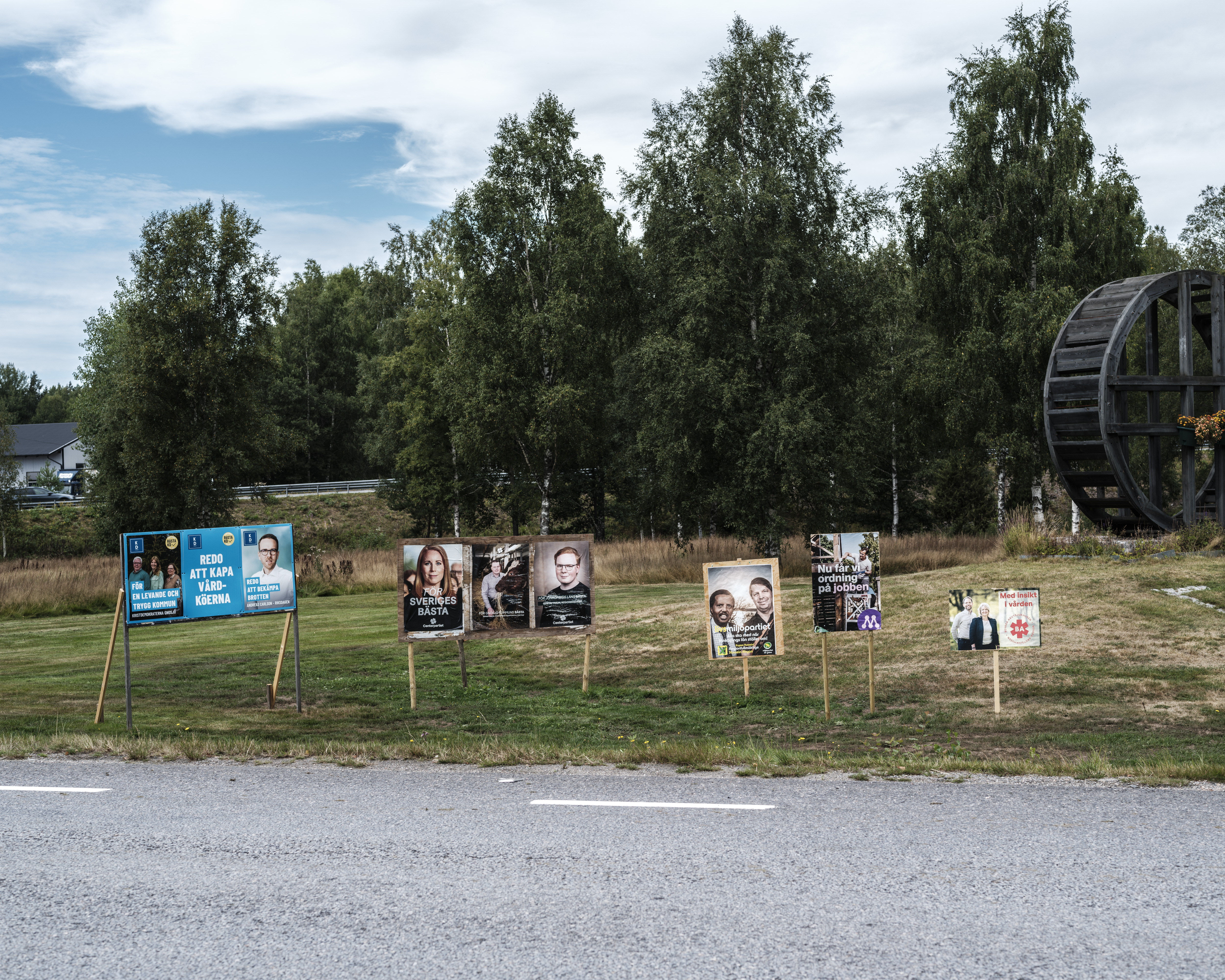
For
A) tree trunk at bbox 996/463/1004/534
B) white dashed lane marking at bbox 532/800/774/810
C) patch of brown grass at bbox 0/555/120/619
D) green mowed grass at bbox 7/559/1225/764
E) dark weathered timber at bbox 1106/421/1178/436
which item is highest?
dark weathered timber at bbox 1106/421/1178/436

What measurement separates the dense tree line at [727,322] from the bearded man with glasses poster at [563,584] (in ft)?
55.3

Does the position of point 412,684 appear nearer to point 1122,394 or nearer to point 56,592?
point 1122,394

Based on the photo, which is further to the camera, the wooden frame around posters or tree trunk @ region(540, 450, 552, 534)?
tree trunk @ region(540, 450, 552, 534)

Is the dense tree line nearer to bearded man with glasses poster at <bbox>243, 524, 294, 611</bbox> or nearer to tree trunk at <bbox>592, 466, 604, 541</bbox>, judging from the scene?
tree trunk at <bbox>592, 466, 604, 541</bbox>

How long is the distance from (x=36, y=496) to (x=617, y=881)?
72307mm

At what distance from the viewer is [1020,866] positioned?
5418mm

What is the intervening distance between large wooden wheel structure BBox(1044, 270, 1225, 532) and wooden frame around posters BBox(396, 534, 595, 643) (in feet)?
42.5

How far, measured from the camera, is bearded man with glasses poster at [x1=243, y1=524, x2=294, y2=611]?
11461 mm

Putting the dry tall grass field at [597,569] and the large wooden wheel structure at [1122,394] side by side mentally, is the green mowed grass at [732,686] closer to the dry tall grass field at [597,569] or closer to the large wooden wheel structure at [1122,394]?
the large wooden wheel structure at [1122,394]

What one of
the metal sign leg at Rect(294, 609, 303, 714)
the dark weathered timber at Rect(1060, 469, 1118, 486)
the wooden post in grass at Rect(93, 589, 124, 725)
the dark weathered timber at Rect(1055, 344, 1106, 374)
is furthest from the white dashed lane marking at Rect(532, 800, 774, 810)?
the dark weathered timber at Rect(1055, 344, 1106, 374)

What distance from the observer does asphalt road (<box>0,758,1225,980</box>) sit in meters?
4.34

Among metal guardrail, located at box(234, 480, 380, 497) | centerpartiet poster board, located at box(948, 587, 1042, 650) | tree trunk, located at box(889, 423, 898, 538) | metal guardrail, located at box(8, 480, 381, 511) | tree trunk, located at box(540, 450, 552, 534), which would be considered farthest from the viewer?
metal guardrail, located at box(234, 480, 380, 497)

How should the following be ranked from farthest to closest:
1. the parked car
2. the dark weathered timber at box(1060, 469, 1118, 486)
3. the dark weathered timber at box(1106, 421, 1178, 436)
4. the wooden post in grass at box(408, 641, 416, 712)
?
the parked car → the dark weathered timber at box(1060, 469, 1118, 486) → the dark weathered timber at box(1106, 421, 1178, 436) → the wooden post in grass at box(408, 641, 416, 712)

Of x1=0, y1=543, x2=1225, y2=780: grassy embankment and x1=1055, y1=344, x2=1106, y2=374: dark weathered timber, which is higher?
x1=1055, y1=344, x2=1106, y2=374: dark weathered timber
